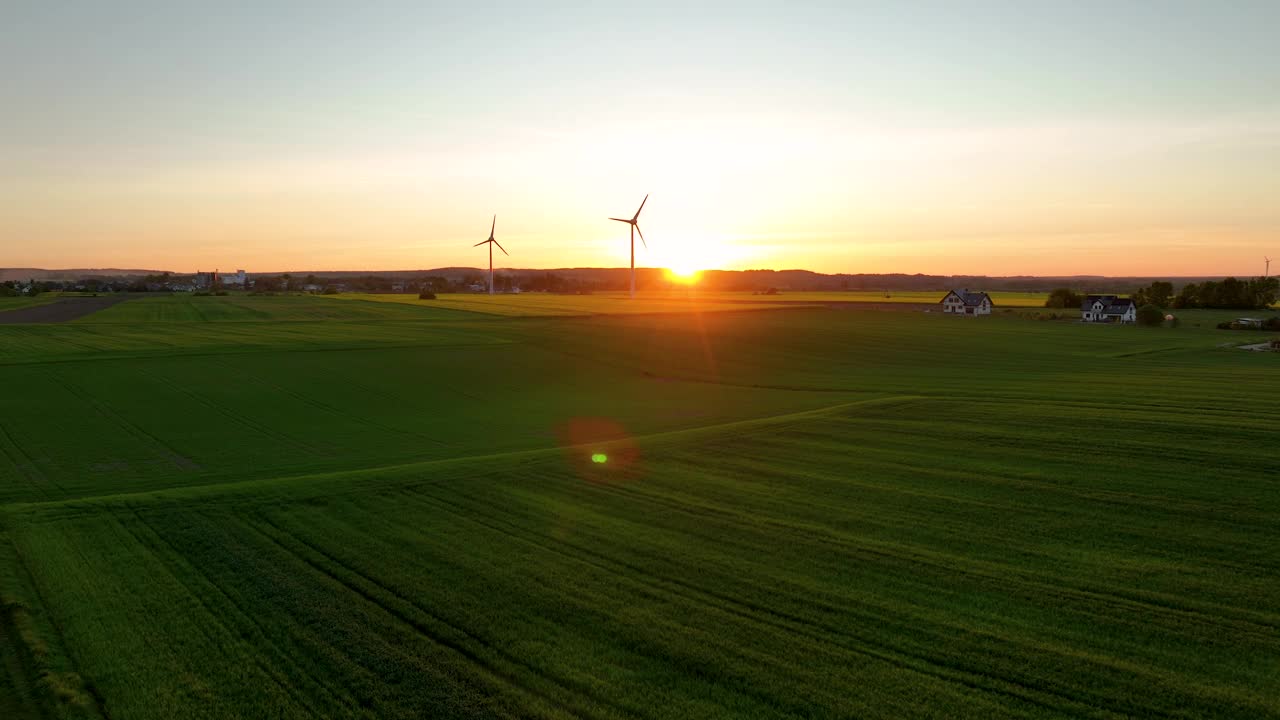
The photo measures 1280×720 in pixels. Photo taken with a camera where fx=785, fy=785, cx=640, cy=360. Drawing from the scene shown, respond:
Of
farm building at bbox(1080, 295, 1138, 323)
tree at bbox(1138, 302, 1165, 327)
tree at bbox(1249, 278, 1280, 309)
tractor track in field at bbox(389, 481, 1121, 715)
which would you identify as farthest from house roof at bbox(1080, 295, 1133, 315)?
tractor track in field at bbox(389, 481, 1121, 715)

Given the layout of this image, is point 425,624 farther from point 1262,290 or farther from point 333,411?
point 1262,290

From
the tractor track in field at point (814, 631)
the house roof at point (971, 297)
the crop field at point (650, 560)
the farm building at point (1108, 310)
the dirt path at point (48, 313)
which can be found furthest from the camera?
the house roof at point (971, 297)

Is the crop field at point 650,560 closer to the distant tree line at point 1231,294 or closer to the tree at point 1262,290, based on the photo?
the distant tree line at point 1231,294

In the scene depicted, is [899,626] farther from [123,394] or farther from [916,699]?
[123,394]

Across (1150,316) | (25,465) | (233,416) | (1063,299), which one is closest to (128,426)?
(233,416)

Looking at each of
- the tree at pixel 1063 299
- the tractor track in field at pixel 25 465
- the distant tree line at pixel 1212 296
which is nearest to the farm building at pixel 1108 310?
the distant tree line at pixel 1212 296

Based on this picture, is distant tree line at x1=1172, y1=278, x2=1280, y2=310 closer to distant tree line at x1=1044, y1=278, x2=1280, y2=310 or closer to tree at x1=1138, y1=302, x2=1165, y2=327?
distant tree line at x1=1044, y1=278, x2=1280, y2=310
